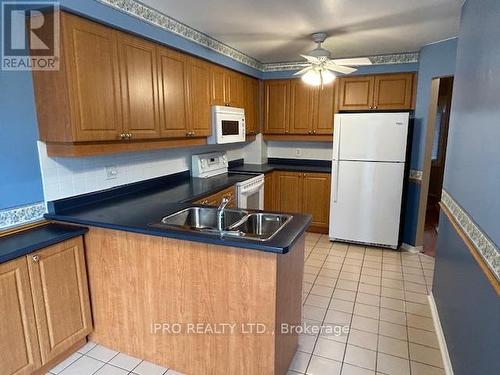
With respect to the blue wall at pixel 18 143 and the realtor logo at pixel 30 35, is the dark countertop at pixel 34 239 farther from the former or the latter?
the realtor logo at pixel 30 35

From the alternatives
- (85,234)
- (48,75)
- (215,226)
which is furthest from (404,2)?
(85,234)

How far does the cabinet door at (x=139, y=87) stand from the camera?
229cm

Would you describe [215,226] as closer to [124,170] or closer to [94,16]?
[124,170]

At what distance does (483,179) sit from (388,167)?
7.36ft

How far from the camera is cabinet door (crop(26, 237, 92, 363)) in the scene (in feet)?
5.94

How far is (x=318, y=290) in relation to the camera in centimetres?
295

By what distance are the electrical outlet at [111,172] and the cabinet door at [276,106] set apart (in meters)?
2.63

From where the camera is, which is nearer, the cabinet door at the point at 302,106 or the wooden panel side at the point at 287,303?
Answer: the wooden panel side at the point at 287,303

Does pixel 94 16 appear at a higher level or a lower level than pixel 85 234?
higher

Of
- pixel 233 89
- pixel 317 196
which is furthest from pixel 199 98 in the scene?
pixel 317 196

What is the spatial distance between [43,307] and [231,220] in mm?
1228

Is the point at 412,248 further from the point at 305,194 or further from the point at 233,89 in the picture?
the point at 233,89

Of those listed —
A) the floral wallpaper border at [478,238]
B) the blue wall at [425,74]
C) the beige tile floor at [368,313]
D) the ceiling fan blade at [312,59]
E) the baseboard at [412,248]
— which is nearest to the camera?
the floral wallpaper border at [478,238]

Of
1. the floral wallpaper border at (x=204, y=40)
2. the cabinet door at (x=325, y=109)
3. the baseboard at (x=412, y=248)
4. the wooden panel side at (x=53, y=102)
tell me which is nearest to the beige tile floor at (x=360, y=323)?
the baseboard at (x=412, y=248)
